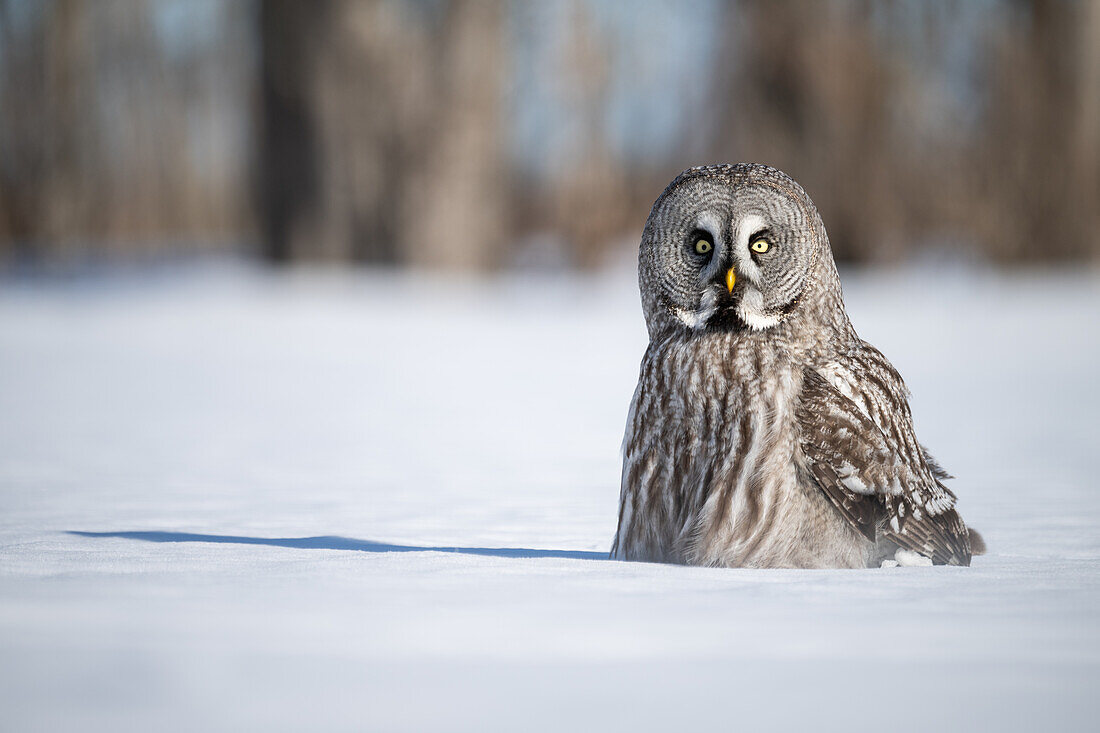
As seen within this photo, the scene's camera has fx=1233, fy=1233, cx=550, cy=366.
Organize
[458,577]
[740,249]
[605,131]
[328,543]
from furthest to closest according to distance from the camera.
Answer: [605,131] → [328,543] → [740,249] → [458,577]

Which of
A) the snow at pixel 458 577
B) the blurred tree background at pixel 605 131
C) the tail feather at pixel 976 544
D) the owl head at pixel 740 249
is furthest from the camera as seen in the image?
the blurred tree background at pixel 605 131

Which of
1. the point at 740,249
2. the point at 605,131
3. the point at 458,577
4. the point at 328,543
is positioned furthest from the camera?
the point at 605,131

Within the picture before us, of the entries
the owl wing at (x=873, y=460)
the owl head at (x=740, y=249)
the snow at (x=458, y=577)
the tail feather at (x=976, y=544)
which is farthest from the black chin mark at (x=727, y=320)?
the tail feather at (x=976, y=544)

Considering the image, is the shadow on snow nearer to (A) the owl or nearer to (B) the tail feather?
(A) the owl

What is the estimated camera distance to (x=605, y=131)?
14062mm

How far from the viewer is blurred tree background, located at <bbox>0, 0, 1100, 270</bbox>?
1350 centimetres

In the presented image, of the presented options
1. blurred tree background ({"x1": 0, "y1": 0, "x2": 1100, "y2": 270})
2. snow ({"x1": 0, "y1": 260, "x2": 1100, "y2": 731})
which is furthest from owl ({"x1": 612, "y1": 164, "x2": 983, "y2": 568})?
blurred tree background ({"x1": 0, "y1": 0, "x2": 1100, "y2": 270})

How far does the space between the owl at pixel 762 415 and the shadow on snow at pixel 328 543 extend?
24 centimetres

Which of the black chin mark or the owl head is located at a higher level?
the owl head

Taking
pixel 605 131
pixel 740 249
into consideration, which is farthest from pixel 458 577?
Result: pixel 605 131

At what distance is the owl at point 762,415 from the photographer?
2.49m

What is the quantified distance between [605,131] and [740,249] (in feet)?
38.4

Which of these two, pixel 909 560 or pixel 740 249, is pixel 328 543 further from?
pixel 909 560

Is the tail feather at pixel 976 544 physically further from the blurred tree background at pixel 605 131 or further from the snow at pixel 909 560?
the blurred tree background at pixel 605 131
